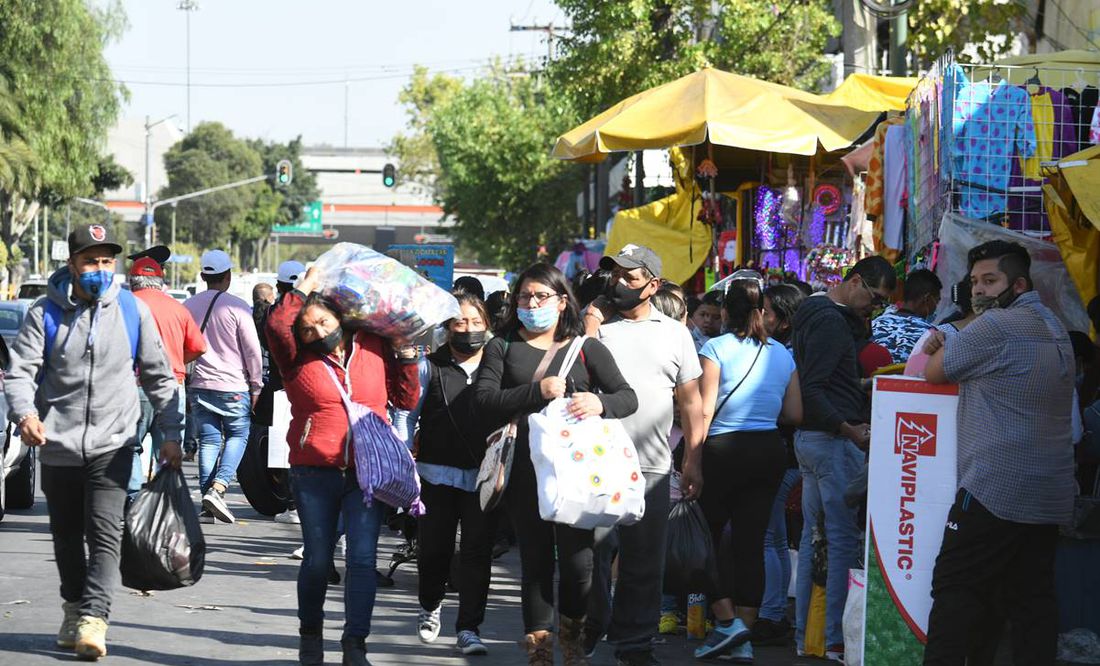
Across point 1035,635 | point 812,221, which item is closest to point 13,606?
point 1035,635

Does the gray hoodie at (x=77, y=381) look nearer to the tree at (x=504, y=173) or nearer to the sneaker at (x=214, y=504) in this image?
the sneaker at (x=214, y=504)

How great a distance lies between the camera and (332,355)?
668cm

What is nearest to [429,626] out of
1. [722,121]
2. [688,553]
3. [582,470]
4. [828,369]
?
[688,553]

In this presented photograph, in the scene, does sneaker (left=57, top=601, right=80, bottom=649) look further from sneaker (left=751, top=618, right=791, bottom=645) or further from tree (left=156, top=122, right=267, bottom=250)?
tree (left=156, top=122, right=267, bottom=250)

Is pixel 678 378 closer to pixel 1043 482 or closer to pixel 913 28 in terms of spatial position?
pixel 1043 482

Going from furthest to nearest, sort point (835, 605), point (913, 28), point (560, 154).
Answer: point (913, 28) → point (560, 154) → point (835, 605)

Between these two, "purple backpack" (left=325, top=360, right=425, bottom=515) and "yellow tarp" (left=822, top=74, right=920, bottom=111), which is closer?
"purple backpack" (left=325, top=360, right=425, bottom=515)

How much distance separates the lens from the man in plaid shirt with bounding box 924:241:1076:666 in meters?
5.84

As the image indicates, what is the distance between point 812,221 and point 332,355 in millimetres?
7747

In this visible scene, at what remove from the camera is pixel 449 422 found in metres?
7.56

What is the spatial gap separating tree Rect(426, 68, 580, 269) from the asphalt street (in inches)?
1368

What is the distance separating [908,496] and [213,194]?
8844 cm

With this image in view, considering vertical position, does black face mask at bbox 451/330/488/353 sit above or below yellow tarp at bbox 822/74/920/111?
below

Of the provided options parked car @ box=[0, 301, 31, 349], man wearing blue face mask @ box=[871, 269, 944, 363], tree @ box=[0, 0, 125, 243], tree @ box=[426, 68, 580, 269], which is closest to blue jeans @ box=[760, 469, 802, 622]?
man wearing blue face mask @ box=[871, 269, 944, 363]
